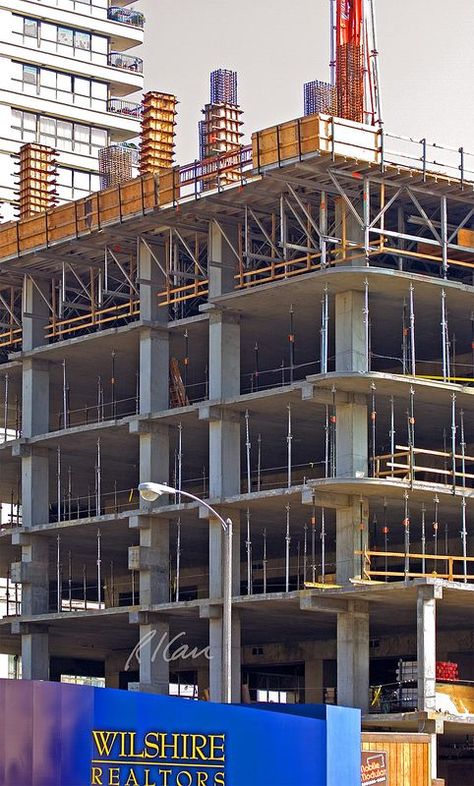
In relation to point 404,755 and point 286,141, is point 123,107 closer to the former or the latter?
point 286,141

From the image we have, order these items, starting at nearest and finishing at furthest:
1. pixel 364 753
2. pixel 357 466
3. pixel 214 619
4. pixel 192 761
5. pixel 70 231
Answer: pixel 192 761 → pixel 364 753 → pixel 357 466 → pixel 214 619 → pixel 70 231

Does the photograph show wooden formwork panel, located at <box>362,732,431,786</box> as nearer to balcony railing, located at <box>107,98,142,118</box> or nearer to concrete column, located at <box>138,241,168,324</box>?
concrete column, located at <box>138,241,168,324</box>

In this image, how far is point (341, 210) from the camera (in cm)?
6431

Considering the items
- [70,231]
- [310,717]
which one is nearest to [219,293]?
[70,231]

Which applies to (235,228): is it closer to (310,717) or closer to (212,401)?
(212,401)

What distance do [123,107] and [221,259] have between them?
64.1 metres

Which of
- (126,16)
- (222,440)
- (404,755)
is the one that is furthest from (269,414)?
(126,16)

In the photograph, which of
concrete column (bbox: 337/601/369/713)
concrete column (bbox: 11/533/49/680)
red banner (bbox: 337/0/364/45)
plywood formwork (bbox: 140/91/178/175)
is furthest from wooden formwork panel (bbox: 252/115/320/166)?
concrete column (bbox: 11/533/49/680)

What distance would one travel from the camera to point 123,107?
13062 cm

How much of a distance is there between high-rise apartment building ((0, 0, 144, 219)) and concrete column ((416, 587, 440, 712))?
217ft

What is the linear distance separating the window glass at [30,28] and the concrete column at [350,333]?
6452cm

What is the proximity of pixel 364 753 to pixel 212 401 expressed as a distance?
22362 mm

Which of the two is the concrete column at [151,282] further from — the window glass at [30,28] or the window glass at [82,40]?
the window glass at [82,40]

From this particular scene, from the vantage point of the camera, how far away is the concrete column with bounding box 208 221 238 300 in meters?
68.5
